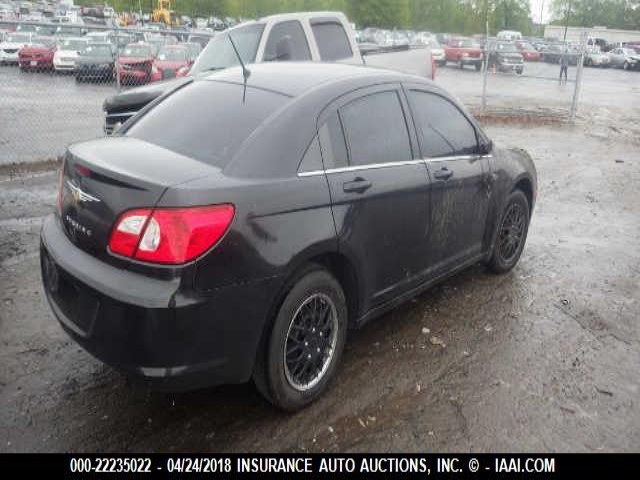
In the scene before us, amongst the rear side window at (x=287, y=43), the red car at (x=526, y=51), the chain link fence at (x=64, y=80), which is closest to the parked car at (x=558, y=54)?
the red car at (x=526, y=51)

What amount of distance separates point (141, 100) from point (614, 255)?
5798 millimetres

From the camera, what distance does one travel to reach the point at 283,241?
3.01 meters

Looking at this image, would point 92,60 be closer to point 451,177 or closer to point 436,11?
point 451,177

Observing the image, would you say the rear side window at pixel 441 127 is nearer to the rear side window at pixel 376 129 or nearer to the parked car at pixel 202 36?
the rear side window at pixel 376 129

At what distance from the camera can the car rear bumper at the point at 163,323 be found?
107 inches

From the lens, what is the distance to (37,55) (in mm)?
21969

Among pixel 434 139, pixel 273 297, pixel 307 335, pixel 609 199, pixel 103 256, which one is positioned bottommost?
pixel 609 199

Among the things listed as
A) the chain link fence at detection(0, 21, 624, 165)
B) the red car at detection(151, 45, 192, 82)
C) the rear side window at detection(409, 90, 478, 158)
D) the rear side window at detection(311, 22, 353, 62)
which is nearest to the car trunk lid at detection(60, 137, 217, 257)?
the rear side window at detection(409, 90, 478, 158)

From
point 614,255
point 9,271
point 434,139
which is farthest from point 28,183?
point 614,255

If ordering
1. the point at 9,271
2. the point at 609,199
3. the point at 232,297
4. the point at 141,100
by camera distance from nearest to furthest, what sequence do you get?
the point at 232,297
the point at 9,271
the point at 141,100
the point at 609,199

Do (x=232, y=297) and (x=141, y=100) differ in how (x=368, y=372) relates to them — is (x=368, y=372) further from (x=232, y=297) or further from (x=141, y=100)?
(x=141, y=100)

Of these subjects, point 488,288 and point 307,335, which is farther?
point 488,288

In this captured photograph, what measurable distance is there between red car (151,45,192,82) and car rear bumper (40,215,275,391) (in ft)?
46.1

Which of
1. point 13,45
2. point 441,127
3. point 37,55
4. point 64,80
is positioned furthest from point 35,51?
point 441,127
